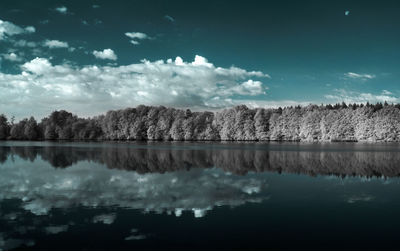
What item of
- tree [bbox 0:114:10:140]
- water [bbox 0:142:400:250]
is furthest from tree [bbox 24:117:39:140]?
water [bbox 0:142:400:250]

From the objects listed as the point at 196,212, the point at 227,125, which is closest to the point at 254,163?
the point at 196,212

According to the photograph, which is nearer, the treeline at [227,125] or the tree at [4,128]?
the treeline at [227,125]

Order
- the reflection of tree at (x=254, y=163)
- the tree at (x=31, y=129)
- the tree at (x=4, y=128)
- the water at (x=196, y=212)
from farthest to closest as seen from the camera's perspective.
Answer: the tree at (x=4, y=128)
the tree at (x=31, y=129)
the reflection of tree at (x=254, y=163)
the water at (x=196, y=212)

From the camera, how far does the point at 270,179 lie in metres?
21.9

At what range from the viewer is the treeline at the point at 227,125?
398ft

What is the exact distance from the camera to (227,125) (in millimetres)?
134875

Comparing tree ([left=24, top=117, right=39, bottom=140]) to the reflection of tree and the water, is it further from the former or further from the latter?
the water

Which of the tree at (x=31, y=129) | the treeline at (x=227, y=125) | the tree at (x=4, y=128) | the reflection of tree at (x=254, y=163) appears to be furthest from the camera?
the tree at (x=4, y=128)

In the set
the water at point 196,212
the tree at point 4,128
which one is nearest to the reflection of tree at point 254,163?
the water at point 196,212

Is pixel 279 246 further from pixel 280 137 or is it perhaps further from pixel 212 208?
pixel 280 137

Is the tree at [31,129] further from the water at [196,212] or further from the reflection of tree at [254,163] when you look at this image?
the water at [196,212]

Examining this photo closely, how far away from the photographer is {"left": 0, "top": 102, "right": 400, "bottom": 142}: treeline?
12119 centimetres

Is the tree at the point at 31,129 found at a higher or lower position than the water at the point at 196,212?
higher

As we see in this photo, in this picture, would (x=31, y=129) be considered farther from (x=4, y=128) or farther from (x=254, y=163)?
(x=254, y=163)
